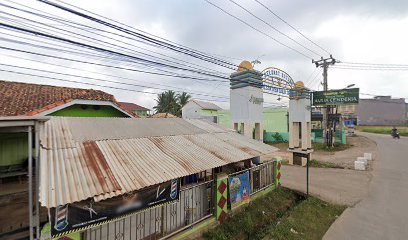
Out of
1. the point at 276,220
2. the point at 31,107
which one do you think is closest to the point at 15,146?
the point at 31,107

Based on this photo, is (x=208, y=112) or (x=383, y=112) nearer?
(x=208, y=112)

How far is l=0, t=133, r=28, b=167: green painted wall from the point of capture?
32.6 feet

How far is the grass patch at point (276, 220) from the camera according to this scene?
22.1ft

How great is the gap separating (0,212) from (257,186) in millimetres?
9474

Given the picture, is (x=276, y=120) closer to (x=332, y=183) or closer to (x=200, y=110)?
(x=200, y=110)

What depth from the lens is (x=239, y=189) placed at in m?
7.92

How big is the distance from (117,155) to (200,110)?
32508 millimetres

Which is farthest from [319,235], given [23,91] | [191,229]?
[23,91]

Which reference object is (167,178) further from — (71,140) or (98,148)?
(71,140)

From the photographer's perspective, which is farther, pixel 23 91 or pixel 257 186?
pixel 23 91

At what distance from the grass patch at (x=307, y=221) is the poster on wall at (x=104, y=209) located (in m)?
3.30

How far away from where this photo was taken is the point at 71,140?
215 inches

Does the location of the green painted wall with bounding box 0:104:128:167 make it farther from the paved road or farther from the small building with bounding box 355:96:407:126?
the small building with bounding box 355:96:407:126

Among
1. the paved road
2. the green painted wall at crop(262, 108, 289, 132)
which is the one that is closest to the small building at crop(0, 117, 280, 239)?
the paved road
